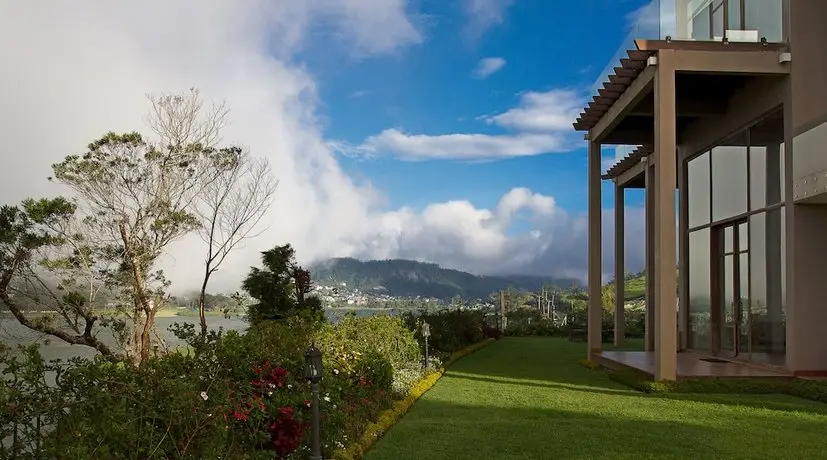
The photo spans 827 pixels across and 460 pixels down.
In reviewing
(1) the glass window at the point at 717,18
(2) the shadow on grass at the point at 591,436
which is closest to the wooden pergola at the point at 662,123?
(1) the glass window at the point at 717,18

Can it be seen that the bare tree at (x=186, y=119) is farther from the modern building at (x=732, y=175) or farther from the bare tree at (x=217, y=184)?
the modern building at (x=732, y=175)

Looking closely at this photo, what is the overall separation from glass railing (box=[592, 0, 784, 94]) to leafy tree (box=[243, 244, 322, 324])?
297 inches

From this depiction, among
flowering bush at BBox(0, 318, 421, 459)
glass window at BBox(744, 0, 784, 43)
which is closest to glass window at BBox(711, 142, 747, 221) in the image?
glass window at BBox(744, 0, 784, 43)

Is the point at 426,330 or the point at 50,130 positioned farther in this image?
the point at 50,130

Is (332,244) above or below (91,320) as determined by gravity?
above

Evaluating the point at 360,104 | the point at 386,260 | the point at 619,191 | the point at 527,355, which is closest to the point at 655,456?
the point at 527,355

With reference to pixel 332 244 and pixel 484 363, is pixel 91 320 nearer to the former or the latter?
pixel 484 363

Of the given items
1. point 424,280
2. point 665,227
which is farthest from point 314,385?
point 424,280

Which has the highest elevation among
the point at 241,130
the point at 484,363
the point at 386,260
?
the point at 241,130

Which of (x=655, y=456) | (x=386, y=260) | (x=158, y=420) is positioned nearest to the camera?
(x=158, y=420)

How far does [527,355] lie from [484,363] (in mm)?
2380

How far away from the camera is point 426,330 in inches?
515

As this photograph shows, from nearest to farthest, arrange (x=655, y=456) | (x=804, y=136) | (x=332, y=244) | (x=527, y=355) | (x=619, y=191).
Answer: (x=655, y=456) → (x=804, y=136) → (x=527, y=355) → (x=619, y=191) → (x=332, y=244)

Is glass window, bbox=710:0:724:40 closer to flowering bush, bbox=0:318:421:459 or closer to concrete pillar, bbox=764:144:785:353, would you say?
concrete pillar, bbox=764:144:785:353
